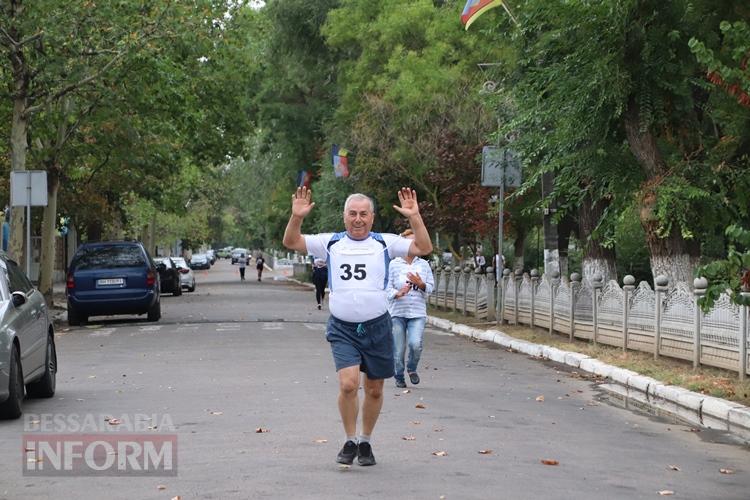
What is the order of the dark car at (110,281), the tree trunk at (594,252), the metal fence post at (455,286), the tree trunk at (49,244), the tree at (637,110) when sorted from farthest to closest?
the tree trunk at (49,244), the metal fence post at (455,286), the dark car at (110,281), the tree trunk at (594,252), the tree at (637,110)

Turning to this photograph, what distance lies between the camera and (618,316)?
18.7 m

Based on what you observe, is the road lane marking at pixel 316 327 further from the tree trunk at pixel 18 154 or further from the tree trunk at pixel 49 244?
the tree trunk at pixel 49 244

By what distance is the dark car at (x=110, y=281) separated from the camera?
26781 mm

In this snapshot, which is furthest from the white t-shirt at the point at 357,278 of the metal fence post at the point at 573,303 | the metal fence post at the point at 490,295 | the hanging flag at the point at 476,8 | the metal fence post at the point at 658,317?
the metal fence post at the point at 490,295

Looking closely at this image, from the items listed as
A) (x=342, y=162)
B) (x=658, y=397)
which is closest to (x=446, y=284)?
(x=342, y=162)

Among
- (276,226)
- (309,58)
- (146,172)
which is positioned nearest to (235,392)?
(146,172)

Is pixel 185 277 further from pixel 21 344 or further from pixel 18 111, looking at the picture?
pixel 21 344

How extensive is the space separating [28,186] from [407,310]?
46.6 ft

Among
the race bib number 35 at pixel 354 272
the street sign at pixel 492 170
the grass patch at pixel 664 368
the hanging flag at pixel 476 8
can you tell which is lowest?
the grass patch at pixel 664 368

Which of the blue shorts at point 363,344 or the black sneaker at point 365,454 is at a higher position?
the blue shorts at point 363,344

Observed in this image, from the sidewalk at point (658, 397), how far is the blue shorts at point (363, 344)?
3792 millimetres

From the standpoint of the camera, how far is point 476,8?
2353 cm

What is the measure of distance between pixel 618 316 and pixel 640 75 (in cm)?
348

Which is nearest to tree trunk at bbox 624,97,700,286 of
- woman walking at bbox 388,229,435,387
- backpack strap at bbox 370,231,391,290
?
woman walking at bbox 388,229,435,387
